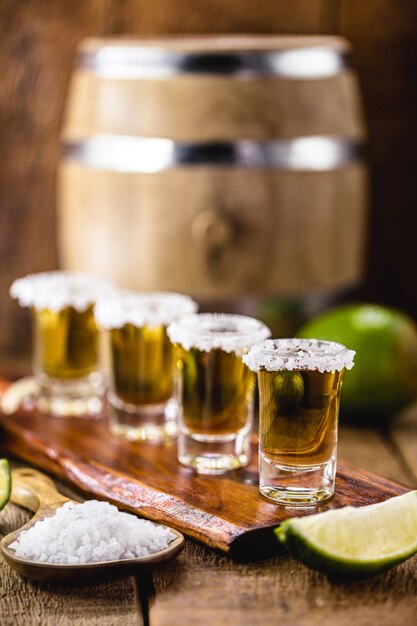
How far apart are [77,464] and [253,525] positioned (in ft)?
1.07

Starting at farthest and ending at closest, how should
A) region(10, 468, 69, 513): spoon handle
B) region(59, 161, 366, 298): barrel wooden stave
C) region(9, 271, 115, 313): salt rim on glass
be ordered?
region(59, 161, 366, 298): barrel wooden stave < region(9, 271, 115, 313): salt rim on glass < region(10, 468, 69, 513): spoon handle

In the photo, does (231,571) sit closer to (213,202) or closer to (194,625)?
(194,625)

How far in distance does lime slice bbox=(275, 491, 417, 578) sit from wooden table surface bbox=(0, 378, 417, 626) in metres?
0.03

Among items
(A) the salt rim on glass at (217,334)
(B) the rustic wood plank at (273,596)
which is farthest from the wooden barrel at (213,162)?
(B) the rustic wood plank at (273,596)

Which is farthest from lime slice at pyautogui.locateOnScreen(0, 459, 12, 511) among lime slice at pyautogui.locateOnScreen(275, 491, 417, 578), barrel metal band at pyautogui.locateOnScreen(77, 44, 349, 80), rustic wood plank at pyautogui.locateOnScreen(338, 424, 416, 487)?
barrel metal band at pyautogui.locateOnScreen(77, 44, 349, 80)

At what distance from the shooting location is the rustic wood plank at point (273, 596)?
1.05 metres

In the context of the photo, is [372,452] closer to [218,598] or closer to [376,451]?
[376,451]

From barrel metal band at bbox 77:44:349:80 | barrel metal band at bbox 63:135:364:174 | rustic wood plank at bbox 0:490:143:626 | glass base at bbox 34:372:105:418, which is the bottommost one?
glass base at bbox 34:372:105:418

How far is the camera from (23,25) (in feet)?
7.30

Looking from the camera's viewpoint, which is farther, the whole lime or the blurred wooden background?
the blurred wooden background

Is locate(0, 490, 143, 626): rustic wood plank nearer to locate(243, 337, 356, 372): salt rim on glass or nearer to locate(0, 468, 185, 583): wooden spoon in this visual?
locate(0, 468, 185, 583): wooden spoon

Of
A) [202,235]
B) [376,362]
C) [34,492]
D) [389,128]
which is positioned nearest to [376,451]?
[376,362]

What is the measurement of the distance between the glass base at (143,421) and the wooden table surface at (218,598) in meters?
0.35

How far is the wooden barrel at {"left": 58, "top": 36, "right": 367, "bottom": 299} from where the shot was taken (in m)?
1.84
